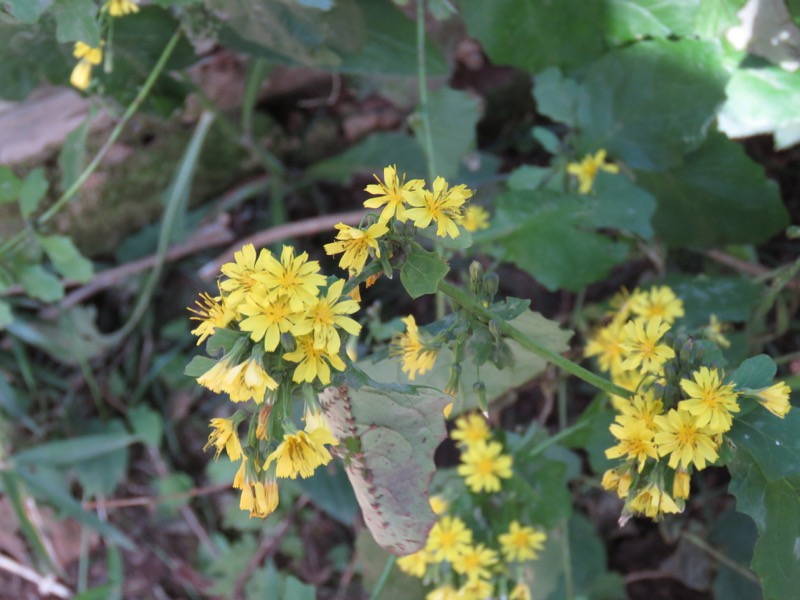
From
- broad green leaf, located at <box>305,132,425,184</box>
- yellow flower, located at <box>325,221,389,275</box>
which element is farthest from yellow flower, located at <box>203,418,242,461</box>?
broad green leaf, located at <box>305,132,425,184</box>

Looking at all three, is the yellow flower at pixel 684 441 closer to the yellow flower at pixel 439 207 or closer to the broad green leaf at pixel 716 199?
the yellow flower at pixel 439 207

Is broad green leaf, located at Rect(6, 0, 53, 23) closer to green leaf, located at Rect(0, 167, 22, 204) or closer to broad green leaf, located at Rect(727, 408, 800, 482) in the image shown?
green leaf, located at Rect(0, 167, 22, 204)

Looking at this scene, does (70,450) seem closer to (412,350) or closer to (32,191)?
(32,191)

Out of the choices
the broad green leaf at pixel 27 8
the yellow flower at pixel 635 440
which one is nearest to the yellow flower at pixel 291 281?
the yellow flower at pixel 635 440

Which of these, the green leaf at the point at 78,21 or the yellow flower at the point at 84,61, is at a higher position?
the green leaf at the point at 78,21

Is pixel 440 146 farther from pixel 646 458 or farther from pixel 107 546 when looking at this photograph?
pixel 107 546
